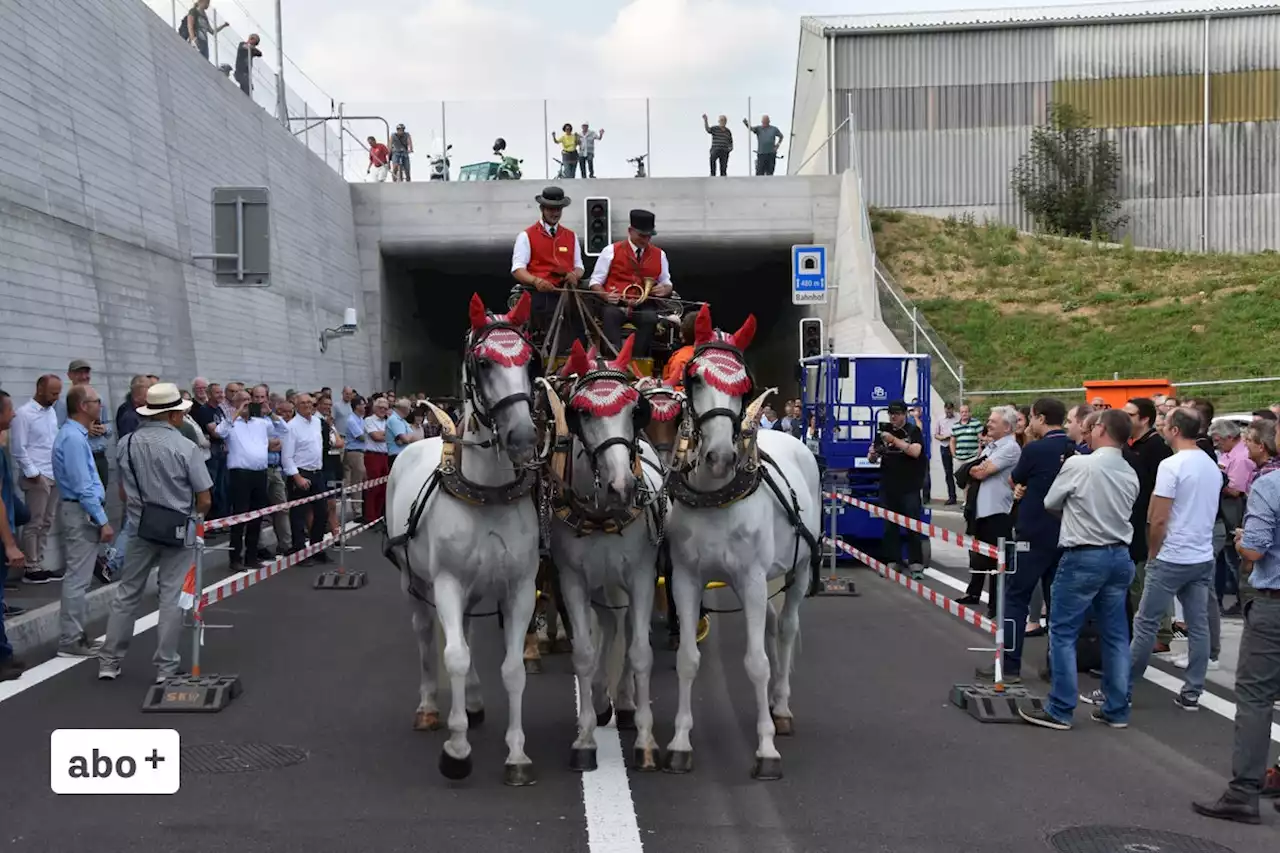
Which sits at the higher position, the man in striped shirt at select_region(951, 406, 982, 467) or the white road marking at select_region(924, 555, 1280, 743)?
the man in striped shirt at select_region(951, 406, 982, 467)

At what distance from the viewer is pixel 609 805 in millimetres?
5922

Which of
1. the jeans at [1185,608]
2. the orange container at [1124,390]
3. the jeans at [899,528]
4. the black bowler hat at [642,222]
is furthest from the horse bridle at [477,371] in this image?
the orange container at [1124,390]

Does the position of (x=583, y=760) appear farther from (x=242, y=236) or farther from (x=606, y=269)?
(x=242, y=236)

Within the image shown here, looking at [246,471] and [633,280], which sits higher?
[633,280]

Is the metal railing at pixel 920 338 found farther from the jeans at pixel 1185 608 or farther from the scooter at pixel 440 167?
the jeans at pixel 1185 608

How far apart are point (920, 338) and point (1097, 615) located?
19.8 meters

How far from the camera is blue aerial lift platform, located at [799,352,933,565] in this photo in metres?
15.3

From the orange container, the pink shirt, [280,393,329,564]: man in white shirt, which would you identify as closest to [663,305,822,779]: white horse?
the pink shirt

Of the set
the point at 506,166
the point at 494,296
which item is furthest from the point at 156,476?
the point at 494,296

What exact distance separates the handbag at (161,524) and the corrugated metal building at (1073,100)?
32.8 metres

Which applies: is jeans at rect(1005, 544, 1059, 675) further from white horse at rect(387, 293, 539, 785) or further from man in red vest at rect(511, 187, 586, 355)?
white horse at rect(387, 293, 539, 785)

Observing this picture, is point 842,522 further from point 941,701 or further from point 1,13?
point 1,13

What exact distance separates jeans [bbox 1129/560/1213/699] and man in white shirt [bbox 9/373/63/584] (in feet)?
31.4

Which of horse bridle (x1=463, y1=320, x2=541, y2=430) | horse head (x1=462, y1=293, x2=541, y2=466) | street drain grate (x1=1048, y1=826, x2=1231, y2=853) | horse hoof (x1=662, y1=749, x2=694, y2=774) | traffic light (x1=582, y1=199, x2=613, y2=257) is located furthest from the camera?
traffic light (x1=582, y1=199, x2=613, y2=257)
